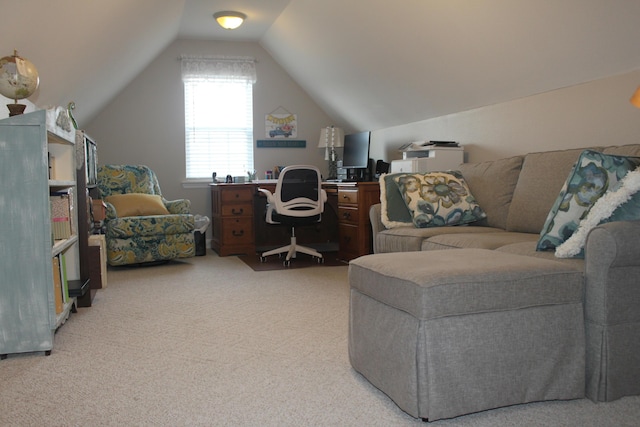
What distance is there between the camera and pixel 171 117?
609cm

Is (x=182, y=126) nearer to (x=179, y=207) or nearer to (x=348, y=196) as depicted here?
(x=179, y=207)

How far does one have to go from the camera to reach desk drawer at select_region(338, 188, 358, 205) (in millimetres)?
4734

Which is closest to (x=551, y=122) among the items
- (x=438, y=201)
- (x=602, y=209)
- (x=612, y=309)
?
(x=438, y=201)

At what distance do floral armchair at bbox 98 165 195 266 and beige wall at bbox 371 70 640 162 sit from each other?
2.39 meters

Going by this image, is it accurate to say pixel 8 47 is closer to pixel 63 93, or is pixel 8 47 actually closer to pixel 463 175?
pixel 63 93

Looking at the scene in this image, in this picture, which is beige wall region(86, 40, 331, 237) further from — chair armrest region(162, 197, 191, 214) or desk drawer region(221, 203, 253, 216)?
chair armrest region(162, 197, 191, 214)

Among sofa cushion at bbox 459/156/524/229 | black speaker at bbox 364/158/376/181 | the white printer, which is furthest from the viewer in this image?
black speaker at bbox 364/158/376/181

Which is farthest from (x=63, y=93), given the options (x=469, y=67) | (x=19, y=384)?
(x=469, y=67)

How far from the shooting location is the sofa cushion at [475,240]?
8.68 feet

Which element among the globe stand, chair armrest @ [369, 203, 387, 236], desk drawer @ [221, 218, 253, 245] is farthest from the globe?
desk drawer @ [221, 218, 253, 245]

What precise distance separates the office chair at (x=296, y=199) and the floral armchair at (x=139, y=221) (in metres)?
0.80

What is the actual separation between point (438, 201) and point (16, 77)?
2.34 m

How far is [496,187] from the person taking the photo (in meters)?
3.39

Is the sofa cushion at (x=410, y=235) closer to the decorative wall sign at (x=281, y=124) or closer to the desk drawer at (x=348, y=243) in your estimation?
the desk drawer at (x=348, y=243)
